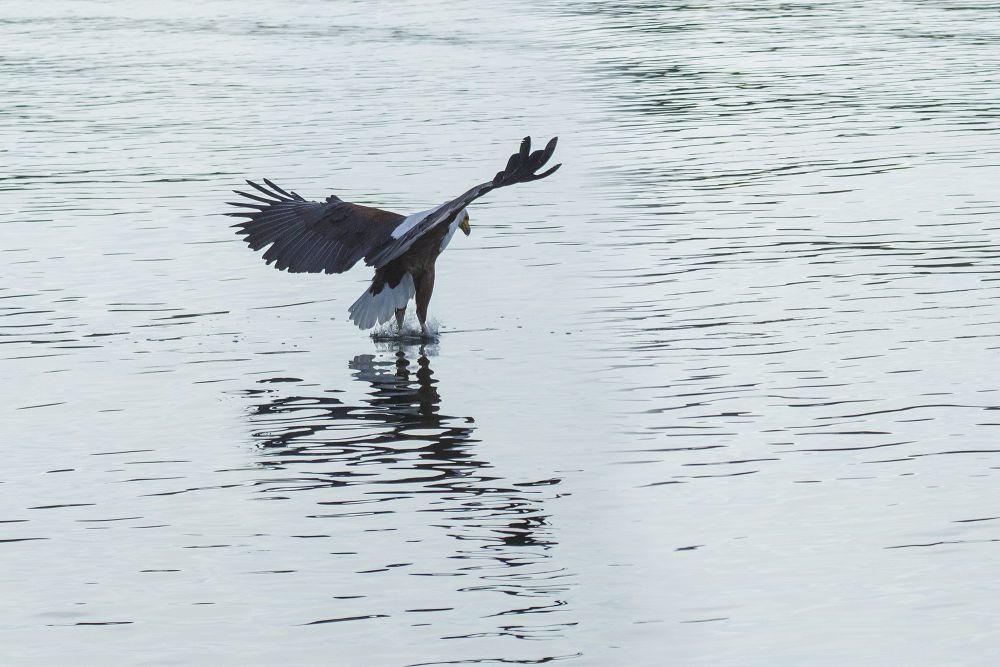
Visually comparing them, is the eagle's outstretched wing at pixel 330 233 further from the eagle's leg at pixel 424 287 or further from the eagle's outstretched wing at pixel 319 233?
the eagle's leg at pixel 424 287

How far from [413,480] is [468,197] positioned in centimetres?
274

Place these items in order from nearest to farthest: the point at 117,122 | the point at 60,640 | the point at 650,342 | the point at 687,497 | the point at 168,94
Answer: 1. the point at 60,640
2. the point at 687,497
3. the point at 650,342
4. the point at 117,122
5. the point at 168,94

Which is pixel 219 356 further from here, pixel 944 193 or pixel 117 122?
pixel 117 122

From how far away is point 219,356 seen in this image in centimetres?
1196

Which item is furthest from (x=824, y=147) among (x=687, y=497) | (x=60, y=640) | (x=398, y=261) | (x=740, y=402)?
(x=60, y=640)

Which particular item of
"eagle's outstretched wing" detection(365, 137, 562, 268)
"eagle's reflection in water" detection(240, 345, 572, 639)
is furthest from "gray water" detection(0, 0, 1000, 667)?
"eagle's outstretched wing" detection(365, 137, 562, 268)

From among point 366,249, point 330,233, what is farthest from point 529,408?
point 330,233

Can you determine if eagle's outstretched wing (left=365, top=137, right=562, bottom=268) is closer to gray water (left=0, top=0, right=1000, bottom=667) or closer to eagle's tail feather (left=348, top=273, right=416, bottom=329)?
eagle's tail feather (left=348, top=273, right=416, bottom=329)

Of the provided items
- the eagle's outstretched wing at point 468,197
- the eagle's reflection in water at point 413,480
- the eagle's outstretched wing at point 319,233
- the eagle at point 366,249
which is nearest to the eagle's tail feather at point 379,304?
the eagle at point 366,249

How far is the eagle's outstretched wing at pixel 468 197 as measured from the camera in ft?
35.0

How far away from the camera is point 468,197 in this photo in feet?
36.6

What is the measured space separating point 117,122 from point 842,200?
12513 mm

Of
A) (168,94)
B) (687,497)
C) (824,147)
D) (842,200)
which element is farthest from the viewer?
(168,94)

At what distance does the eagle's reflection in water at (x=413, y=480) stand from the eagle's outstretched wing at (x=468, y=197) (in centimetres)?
80
